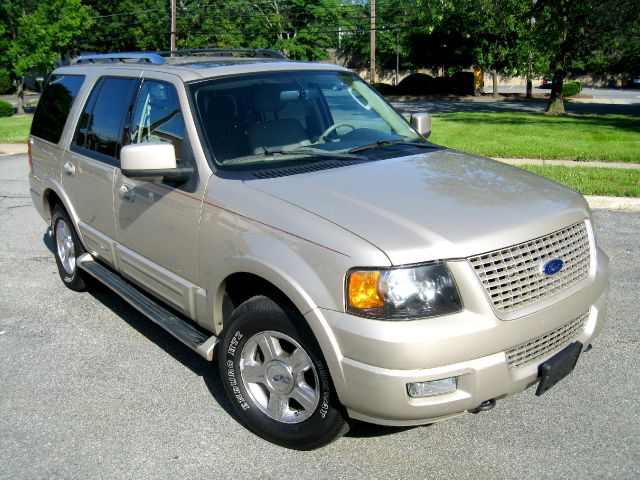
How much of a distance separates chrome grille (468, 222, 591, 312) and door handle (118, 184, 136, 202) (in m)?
2.38

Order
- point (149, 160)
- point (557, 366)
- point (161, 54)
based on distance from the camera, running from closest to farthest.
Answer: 1. point (557, 366)
2. point (149, 160)
3. point (161, 54)

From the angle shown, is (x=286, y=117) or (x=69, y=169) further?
(x=69, y=169)

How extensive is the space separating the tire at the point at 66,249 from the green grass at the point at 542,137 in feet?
29.7

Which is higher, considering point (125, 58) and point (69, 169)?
point (125, 58)

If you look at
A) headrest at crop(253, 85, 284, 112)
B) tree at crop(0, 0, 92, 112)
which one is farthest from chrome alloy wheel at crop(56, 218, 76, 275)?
tree at crop(0, 0, 92, 112)

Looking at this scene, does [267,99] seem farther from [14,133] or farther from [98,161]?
[14,133]

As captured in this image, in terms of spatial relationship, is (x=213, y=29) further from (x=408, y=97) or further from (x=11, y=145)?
(x=11, y=145)

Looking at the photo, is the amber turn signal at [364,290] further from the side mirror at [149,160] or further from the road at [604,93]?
the road at [604,93]

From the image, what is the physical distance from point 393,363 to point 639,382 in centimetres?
208

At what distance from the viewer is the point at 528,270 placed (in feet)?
9.85

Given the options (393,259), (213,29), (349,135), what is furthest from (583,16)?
(213,29)

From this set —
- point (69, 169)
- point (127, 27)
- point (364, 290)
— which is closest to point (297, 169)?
point (364, 290)

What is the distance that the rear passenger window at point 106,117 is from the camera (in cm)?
459

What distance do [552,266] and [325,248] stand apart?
1.11 meters
